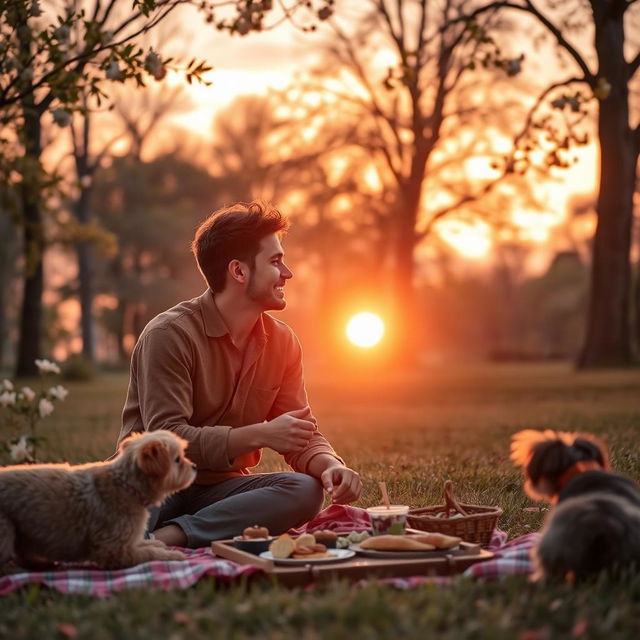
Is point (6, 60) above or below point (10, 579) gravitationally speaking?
above

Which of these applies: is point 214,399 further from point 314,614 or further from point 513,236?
point 513,236

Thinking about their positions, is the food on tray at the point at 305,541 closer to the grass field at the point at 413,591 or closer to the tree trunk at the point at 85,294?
the grass field at the point at 413,591

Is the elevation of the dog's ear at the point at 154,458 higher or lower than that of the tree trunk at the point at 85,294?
lower

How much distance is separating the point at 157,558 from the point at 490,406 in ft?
43.7

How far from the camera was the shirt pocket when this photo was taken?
20.6 ft

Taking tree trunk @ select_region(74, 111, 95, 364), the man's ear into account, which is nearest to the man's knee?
the man's ear

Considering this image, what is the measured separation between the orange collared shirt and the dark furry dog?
1670mm

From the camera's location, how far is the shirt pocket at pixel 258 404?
627 centimetres

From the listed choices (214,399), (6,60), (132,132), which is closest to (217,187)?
(132,132)

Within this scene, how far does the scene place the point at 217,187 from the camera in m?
52.1

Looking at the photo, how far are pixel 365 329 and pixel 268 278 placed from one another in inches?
1570

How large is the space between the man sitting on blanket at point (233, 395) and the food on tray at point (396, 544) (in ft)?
2.21

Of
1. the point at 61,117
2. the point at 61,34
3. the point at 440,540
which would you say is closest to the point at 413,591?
the point at 440,540

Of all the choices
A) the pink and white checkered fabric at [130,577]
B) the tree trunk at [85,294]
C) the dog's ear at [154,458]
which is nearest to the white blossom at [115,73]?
the dog's ear at [154,458]
